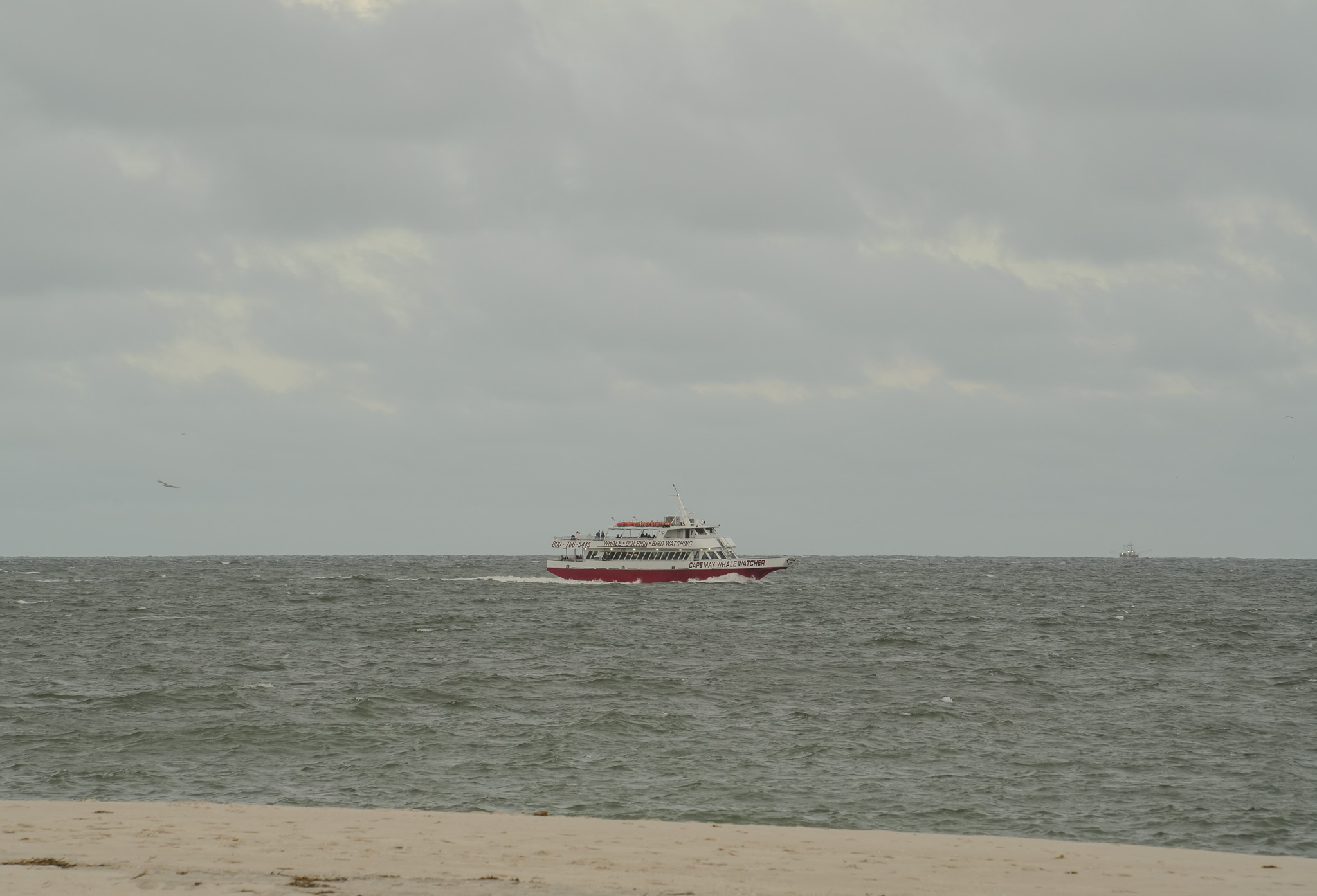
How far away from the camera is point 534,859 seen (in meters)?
14.3

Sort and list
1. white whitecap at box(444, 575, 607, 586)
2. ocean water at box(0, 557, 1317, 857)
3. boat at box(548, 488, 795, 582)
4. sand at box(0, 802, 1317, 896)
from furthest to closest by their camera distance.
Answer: white whitecap at box(444, 575, 607, 586), boat at box(548, 488, 795, 582), ocean water at box(0, 557, 1317, 857), sand at box(0, 802, 1317, 896)

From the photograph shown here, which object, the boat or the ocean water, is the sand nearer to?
the ocean water

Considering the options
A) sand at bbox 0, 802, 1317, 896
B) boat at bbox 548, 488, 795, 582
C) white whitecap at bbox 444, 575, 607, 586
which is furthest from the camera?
white whitecap at bbox 444, 575, 607, 586

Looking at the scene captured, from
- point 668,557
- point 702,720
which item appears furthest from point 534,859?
point 668,557

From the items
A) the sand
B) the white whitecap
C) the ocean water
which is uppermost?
the sand

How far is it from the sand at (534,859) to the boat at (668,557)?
8320cm

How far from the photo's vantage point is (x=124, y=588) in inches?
4294

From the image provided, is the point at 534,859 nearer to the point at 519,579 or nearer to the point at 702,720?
the point at 702,720

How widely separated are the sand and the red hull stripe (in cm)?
8354

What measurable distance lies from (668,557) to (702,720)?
72192 mm

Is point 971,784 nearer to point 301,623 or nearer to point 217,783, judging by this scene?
point 217,783

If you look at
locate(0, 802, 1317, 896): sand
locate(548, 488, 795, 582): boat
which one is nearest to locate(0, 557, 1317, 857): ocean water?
locate(0, 802, 1317, 896): sand

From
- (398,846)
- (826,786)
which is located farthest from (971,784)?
(398,846)

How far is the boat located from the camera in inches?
3989
